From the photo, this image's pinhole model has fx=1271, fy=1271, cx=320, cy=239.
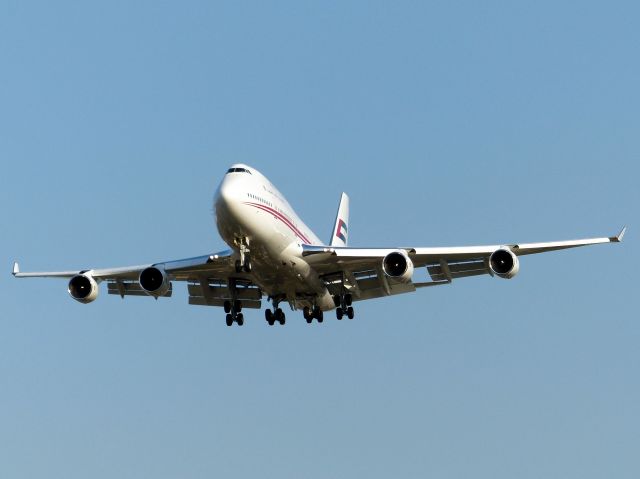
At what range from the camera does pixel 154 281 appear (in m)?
51.3

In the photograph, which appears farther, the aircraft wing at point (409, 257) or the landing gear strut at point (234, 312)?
the landing gear strut at point (234, 312)

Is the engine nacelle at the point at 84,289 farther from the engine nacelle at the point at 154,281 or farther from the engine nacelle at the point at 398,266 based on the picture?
the engine nacelle at the point at 398,266

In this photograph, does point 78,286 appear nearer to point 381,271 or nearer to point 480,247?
point 381,271

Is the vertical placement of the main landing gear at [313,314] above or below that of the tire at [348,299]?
below

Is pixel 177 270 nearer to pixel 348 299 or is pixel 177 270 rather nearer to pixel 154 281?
pixel 154 281

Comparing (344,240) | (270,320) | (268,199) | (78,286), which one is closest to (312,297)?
(270,320)

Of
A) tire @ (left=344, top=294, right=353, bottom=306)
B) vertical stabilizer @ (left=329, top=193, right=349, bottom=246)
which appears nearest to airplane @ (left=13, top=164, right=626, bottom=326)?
tire @ (left=344, top=294, right=353, bottom=306)

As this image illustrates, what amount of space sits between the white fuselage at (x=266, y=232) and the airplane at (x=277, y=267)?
4 centimetres

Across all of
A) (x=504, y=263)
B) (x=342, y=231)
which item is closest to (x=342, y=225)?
(x=342, y=231)

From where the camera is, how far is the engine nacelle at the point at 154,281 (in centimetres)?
5122

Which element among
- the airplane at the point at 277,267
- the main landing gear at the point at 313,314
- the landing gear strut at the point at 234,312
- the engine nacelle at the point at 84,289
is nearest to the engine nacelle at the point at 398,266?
the airplane at the point at 277,267

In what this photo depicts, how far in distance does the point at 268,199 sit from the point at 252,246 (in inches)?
82.8

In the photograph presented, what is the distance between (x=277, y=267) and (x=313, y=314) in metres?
5.42

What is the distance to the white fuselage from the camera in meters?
46.2
